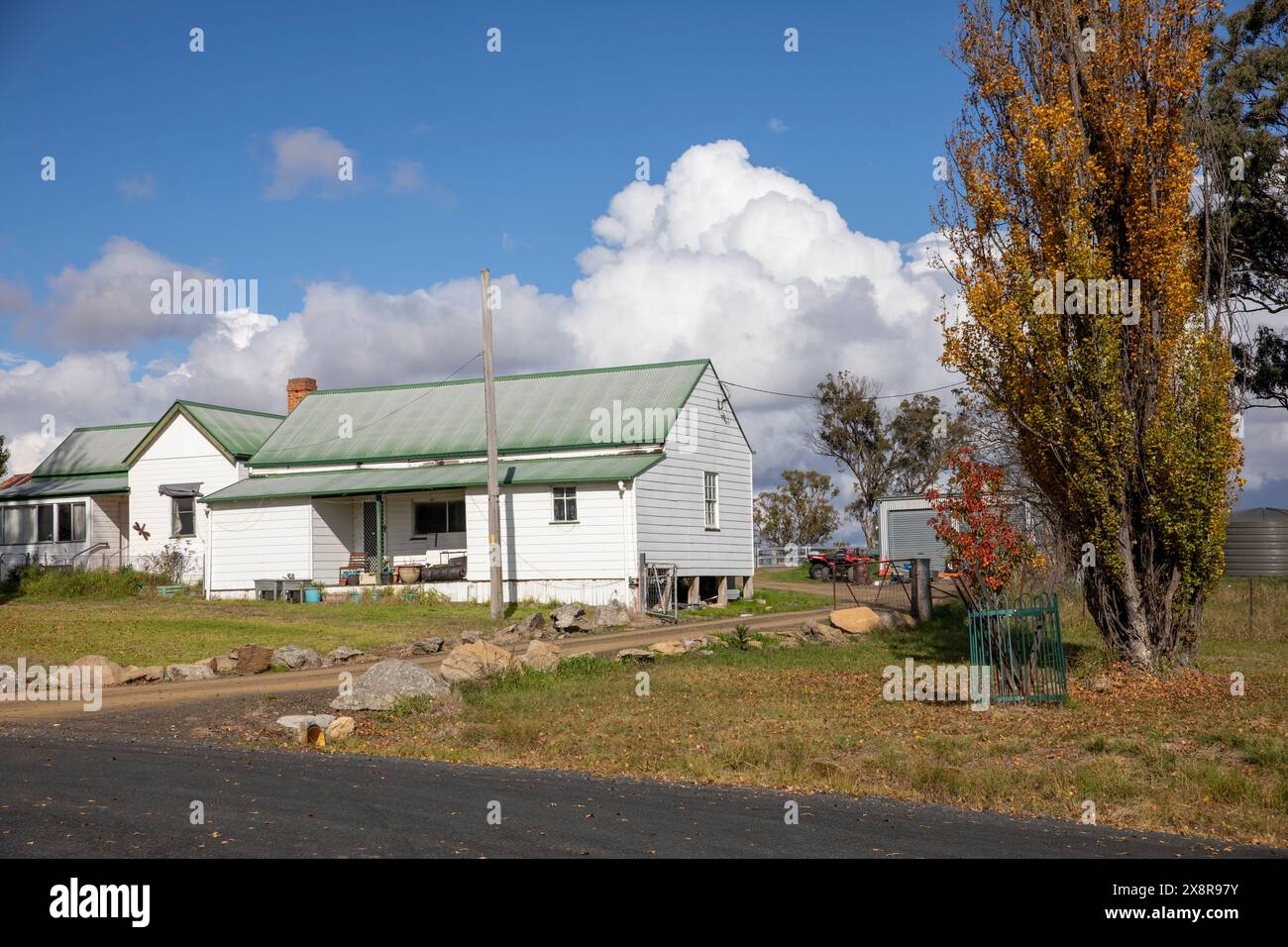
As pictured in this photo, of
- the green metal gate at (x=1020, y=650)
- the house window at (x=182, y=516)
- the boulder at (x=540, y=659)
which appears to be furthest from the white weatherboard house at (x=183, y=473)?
the green metal gate at (x=1020, y=650)

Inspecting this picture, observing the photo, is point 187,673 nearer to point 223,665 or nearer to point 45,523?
point 223,665

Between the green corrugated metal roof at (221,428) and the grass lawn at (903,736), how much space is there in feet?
75.3

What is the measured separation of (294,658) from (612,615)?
30.0 feet

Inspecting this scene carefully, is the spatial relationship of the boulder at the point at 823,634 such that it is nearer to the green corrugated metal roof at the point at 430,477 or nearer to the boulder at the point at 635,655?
the boulder at the point at 635,655

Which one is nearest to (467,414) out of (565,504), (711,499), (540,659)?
(565,504)

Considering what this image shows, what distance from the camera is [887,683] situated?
47.5ft

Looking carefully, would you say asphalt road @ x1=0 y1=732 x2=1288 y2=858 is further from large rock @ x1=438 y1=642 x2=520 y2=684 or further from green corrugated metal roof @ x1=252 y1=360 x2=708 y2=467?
green corrugated metal roof @ x1=252 y1=360 x2=708 y2=467

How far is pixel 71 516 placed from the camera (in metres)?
39.3

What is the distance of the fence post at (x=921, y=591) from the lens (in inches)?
960

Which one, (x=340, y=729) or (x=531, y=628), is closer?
(x=340, y=729)

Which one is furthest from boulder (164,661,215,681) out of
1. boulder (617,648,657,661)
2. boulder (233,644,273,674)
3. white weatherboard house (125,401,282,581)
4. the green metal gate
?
white weatherboard house (125,401,282,581)

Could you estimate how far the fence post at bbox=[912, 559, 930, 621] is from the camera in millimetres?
24391

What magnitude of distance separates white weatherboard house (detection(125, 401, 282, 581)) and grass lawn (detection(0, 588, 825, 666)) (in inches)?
152
